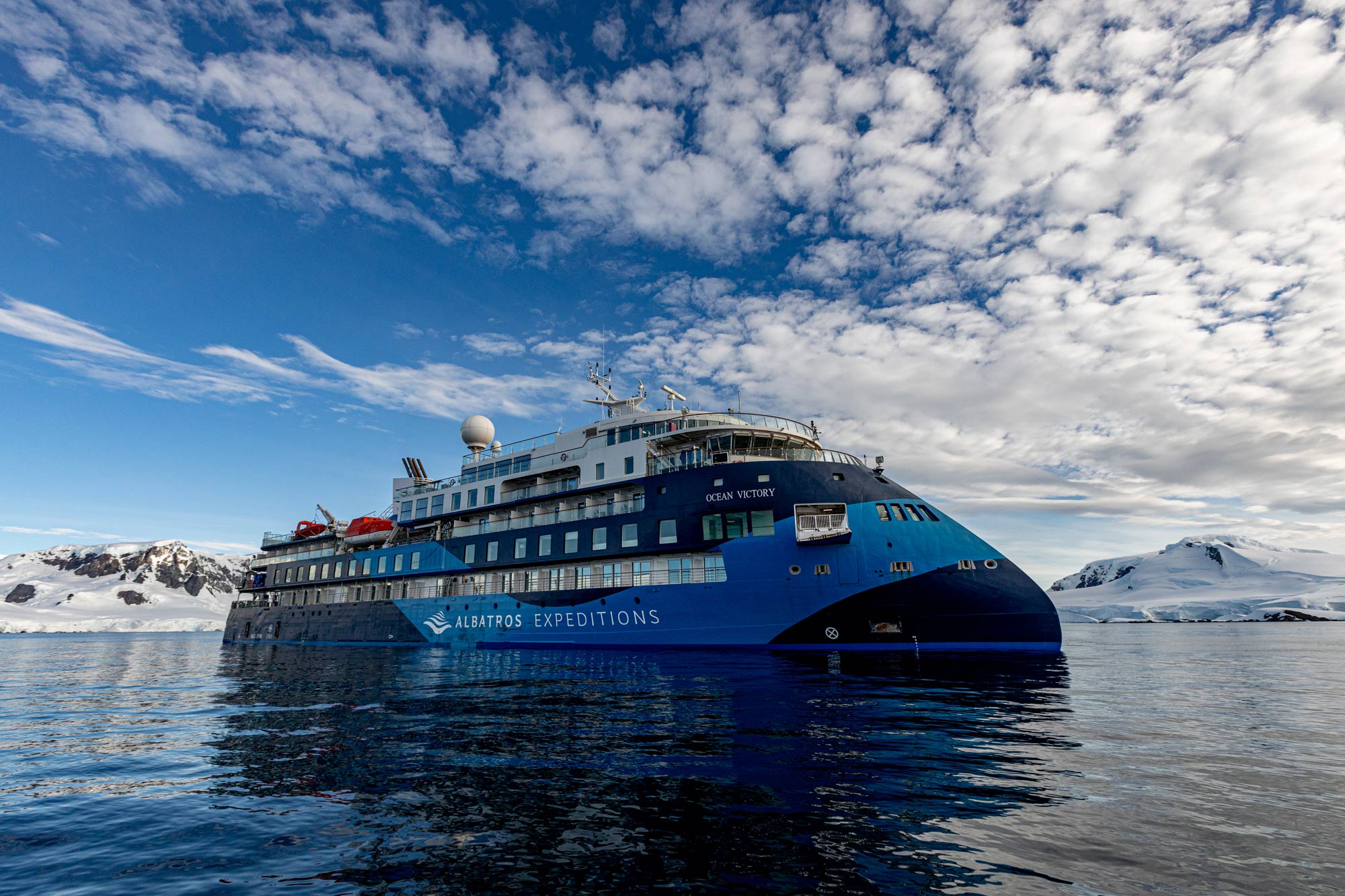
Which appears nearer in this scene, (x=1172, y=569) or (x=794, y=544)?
(x=794, y=544)

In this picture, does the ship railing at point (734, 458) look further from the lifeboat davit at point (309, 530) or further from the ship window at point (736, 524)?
the lifeboat davit at point (309, 530)

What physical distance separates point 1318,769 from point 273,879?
520 inches

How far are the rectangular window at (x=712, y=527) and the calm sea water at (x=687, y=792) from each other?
13.8m

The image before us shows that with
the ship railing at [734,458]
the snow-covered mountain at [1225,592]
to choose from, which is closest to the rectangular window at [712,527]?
the ship railing at [734,458]

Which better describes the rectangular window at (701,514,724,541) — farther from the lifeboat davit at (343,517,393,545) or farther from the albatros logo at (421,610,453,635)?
the lifeboat davit at (343,517,393,545)

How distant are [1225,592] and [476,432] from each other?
184 metres

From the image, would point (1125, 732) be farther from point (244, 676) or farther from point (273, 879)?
point (244, 676)

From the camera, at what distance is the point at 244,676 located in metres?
24.8

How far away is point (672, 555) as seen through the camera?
108 ft

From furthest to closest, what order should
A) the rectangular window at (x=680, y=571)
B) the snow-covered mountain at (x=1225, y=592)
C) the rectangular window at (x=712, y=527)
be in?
the snow-covered mountain at (x=1225, y=592) → the rectangular window at (x=680, y=571) → the rectangular window at (x=712, y=527)

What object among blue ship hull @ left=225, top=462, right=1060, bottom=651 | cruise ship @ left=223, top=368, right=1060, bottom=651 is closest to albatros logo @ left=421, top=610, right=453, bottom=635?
cruise ship @ left=223, top=368, right=1060, bottom=651

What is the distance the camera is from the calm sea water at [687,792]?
17.9 feet

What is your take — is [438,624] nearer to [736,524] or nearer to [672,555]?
[672,555]

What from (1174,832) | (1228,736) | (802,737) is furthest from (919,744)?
(1228,736)
